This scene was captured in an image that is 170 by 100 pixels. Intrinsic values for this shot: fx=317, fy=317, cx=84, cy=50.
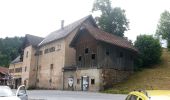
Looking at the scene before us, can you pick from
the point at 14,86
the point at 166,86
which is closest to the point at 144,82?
the point at 166,86

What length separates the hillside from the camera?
37.8 m

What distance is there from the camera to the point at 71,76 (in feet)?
150

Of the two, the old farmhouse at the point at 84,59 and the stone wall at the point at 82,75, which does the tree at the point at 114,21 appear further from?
the stone wall at the point at 82,75

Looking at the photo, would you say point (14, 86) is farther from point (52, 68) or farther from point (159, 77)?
point (159, 77)

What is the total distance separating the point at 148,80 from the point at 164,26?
2939 cm

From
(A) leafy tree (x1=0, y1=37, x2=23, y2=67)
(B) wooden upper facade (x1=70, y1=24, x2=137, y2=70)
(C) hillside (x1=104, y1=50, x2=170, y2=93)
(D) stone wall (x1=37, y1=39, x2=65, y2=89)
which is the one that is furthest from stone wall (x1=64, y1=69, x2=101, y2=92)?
(A) leafy tree (x1=0, y1=37, x2=23, y2=67)

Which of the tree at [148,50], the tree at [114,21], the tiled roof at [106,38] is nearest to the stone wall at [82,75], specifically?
the tiled roof at [106,38]

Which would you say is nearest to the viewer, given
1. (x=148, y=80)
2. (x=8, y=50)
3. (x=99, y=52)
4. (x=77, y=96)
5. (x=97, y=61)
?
(x=77, y=96)

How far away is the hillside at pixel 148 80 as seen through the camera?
37844 millimetres

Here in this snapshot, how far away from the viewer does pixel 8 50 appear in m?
111

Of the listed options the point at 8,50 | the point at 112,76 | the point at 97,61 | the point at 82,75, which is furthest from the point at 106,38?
the point at 8,50

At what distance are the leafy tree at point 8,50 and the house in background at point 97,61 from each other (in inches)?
2541

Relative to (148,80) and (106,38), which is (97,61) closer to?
(106,38)

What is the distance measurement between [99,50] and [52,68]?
1273cm
